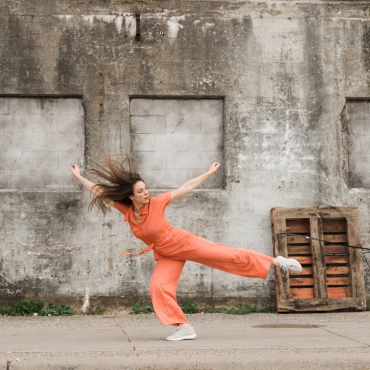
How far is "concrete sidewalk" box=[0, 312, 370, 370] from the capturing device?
13.8 feet

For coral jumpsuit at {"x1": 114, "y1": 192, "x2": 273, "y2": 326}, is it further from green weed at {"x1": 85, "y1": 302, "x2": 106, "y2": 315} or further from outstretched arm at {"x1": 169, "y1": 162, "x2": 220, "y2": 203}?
green weed at {"x1": 85, "y1": 302, "x2": 106, "y2": 315}

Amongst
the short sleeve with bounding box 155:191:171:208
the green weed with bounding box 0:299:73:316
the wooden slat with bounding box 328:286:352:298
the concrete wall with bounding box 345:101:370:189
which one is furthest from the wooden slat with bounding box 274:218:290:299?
the green weed with bounding box 0:299:73:316

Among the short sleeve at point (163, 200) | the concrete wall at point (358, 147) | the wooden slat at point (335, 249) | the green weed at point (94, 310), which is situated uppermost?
the concrete wall at point (358, 147)

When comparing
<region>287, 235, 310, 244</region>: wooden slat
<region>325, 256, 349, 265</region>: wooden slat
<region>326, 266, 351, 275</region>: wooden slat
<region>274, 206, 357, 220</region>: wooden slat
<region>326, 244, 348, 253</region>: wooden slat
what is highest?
<region>274, 206, 357, 220</region>: wooden slat

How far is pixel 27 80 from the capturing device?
7289mm

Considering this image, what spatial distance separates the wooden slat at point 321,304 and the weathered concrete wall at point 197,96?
41cm

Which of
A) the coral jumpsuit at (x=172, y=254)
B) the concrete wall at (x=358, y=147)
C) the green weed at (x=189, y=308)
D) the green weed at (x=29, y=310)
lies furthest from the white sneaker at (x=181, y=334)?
the concrete wall at (x=358, y=147)

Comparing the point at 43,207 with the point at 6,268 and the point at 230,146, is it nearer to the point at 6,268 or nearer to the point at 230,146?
the point at 6,268

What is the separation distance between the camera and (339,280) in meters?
7.39

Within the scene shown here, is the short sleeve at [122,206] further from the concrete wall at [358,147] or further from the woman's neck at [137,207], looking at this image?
the concrete wall at [358,147]

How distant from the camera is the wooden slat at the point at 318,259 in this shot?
7.20m

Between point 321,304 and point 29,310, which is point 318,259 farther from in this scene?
point 29,310

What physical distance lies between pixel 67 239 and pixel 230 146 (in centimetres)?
264

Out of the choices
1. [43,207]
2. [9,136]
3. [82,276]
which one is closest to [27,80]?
[9,136]
